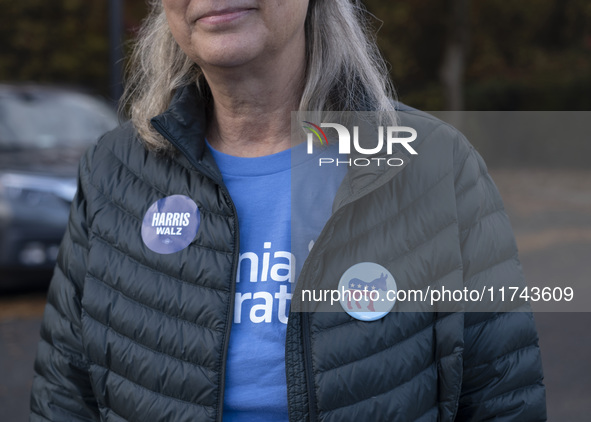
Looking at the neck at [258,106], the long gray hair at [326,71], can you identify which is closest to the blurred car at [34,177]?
the long gray hair at [326,71]

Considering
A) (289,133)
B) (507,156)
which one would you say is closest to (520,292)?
(289,133)

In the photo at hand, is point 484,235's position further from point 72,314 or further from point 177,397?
point 72,314

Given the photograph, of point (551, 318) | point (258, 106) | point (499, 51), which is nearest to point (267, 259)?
point (258, 106)

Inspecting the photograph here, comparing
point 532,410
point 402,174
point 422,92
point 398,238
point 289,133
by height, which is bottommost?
point 532,410

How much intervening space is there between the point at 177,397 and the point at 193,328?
151 mm

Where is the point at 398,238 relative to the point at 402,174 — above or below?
below

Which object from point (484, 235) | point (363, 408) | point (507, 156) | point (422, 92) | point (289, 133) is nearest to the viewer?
point (363, 408)

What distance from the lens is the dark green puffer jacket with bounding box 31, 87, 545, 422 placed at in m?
1.63

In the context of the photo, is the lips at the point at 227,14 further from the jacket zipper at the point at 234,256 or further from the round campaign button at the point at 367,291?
the round campaign button at the point at 367,291

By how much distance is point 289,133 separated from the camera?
1849 mm

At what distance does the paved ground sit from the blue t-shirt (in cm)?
313

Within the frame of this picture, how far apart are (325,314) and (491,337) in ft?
1.26

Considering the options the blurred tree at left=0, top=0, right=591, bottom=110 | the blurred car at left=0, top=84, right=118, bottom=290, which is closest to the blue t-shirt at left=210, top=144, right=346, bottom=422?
the blurred car at left=0, top=84, right=118, bottom=290

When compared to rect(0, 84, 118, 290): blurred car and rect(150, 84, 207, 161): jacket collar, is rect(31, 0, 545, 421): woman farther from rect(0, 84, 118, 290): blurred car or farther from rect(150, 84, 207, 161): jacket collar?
rect(0, 84, 118, 290): blurred car
